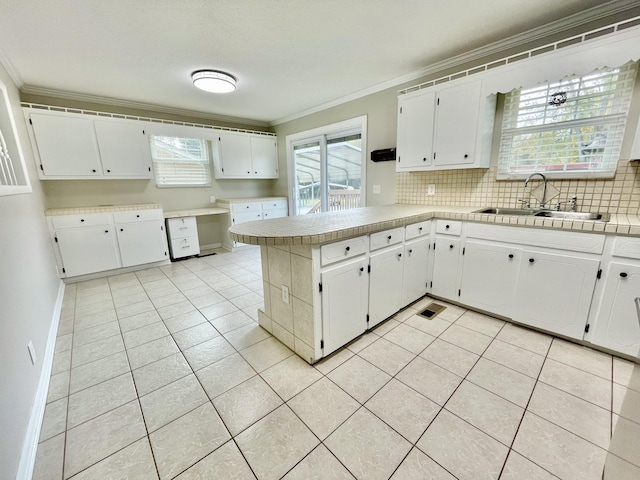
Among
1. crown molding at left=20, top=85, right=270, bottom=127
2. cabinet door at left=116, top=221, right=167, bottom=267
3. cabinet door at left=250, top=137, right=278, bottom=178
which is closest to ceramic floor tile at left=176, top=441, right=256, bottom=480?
cabinet door at left=116, top=221, right=167, bottom=267

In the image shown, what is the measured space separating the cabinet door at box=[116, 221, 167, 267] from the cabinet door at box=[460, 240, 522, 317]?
398 centimetres

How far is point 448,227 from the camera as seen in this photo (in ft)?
8.05

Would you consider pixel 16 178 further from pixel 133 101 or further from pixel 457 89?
pixel 457 89

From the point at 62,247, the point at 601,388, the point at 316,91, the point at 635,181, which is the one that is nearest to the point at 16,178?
the point at 62,247

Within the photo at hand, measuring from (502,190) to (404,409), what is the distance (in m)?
2.19

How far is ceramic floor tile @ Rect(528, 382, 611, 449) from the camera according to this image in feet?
4.21

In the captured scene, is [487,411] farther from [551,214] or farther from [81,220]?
[81,220]

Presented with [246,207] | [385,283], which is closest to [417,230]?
[385,283]

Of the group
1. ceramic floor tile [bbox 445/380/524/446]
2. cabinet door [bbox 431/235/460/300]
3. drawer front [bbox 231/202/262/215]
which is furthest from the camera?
drawer front [bbox 231/202/262/215]

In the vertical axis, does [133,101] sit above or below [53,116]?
above

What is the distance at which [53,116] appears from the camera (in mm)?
3176

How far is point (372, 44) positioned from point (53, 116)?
12.3 ft

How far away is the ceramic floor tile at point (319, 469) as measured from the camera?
112 centimetres

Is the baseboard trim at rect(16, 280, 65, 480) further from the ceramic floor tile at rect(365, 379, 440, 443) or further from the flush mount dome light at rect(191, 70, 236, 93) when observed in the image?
the flush mount dome light at rect(191, 70, 236, 93)
